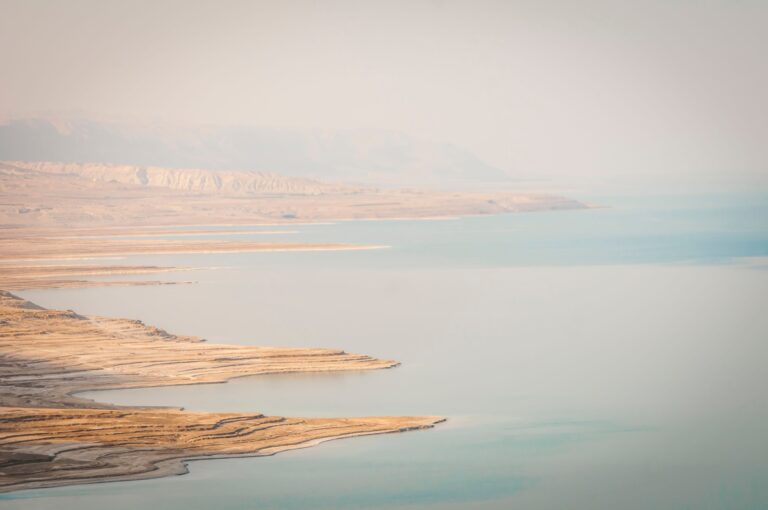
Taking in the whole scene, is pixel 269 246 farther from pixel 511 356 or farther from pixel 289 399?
pixel 289 399

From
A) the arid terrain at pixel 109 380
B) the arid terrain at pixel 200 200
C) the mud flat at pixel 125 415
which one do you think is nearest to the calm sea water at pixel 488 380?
the mud flat at pixel 125 415

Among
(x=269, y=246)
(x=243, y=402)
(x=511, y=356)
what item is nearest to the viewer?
(x=243, y=402)

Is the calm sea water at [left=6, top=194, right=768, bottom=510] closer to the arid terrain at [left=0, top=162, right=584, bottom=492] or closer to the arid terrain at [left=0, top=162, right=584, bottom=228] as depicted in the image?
the arid terrain at [left=0, top=162, right=584, bottom=492]

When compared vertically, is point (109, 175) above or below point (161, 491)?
above

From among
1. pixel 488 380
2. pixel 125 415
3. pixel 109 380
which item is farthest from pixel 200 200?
pixel 125 415

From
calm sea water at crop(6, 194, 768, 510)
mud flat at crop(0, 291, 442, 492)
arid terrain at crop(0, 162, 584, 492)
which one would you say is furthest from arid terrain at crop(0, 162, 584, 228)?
mud flat at crop(0, 291, 442, 492)

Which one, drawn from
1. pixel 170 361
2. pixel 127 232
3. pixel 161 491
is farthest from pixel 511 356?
pixel 127 232

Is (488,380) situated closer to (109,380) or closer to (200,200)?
(109,380)
